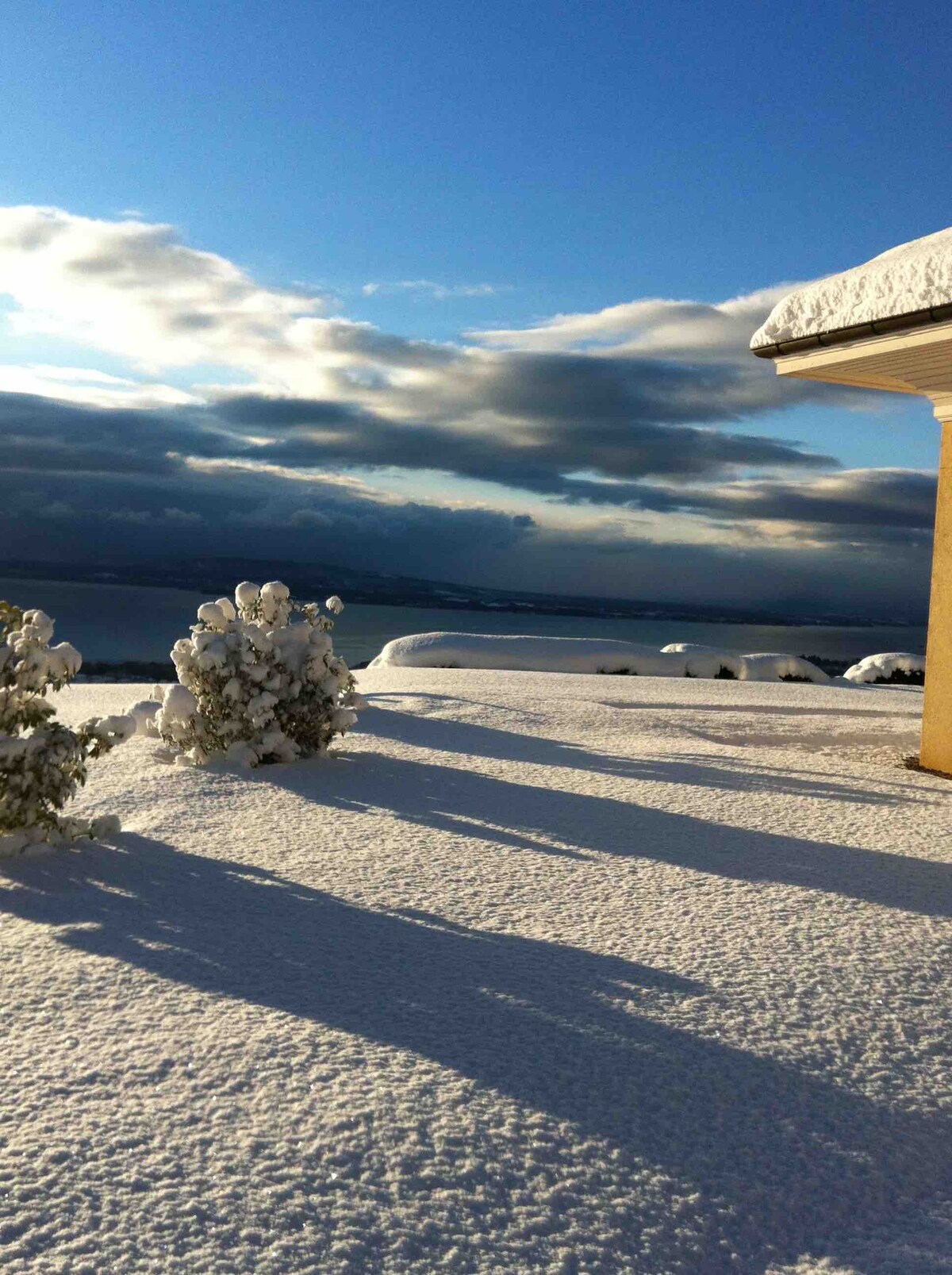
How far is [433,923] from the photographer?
139 inches

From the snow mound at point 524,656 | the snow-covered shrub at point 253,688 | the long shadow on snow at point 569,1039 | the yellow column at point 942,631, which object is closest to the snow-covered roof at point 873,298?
the yellow column at point 942,631

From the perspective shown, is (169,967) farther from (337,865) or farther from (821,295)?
(821,295)

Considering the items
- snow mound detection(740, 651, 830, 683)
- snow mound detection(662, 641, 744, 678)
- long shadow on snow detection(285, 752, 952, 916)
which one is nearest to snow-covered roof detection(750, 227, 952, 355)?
long shadow on snow detection(285, 752, 952, 916)

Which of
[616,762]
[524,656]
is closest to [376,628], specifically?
[524,656]

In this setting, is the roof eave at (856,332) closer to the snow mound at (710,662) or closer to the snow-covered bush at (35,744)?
the snow-covered bush at (35,744)

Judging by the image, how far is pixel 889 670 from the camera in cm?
1445

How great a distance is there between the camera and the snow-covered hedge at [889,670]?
1435 cm

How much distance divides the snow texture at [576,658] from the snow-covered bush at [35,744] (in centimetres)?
902

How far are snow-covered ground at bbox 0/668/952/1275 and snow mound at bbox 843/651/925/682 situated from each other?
973 centimetres

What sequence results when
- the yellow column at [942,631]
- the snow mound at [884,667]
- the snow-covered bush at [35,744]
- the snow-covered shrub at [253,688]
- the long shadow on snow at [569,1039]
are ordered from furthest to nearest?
the snow mound at [884,667]
the yellow column at [942,631]
the snow-covered shrub at [253,688]
the snow-covered bush at [35,744]
the long shadow on snow at [569,1039]

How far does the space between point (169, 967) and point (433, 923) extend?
87cm

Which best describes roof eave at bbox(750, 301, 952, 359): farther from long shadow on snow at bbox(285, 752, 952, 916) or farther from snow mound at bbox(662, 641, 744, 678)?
snow mound at bbox(662, 641, 744, 678)

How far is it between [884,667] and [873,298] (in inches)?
371

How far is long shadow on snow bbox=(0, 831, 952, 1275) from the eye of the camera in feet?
7.44
